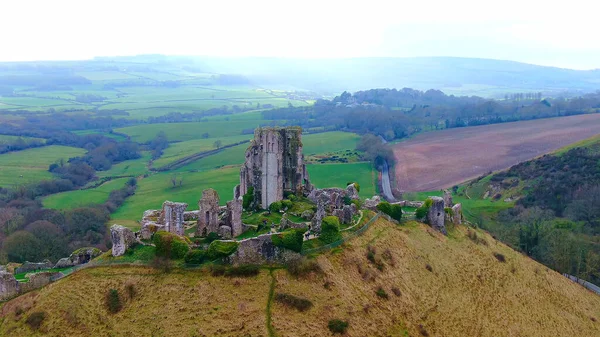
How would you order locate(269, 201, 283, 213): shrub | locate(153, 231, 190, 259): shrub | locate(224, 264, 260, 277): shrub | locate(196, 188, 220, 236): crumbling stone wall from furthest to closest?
1. locate(269, 201, 283, 213): shrub
2. locate(196, 188, 220, 236): crumbling stone wall
3. locate(153, 231, 190, 259): shrub
4. locate(224, 264, 260, 277): shrub

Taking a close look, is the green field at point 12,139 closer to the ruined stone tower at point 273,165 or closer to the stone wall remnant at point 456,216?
the ruined stone tower at point 273,165

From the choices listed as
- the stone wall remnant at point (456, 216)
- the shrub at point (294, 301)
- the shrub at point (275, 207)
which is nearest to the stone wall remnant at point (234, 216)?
the shrub at point (275, 207)

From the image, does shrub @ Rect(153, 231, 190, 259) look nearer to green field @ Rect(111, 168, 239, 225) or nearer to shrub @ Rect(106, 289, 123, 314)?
shrub @ Rect(106, 289, 123, 314)

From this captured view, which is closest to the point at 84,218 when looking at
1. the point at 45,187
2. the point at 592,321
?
the point at 45,187

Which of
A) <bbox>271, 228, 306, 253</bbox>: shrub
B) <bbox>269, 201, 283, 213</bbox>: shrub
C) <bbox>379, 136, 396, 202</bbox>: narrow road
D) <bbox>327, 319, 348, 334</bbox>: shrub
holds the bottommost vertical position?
<bbox>379, 136, 396, 202</bbox>: narrow road

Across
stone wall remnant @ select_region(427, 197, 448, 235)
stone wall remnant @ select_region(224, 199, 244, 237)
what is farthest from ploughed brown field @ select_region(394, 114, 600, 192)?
stone wall remnant @ select_region(224, 199, 244, 237)

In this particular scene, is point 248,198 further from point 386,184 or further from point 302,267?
point 386,184

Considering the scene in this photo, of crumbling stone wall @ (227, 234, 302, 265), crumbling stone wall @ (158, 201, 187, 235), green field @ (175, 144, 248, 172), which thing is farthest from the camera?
green field @ (175, 144, 248, 172)
